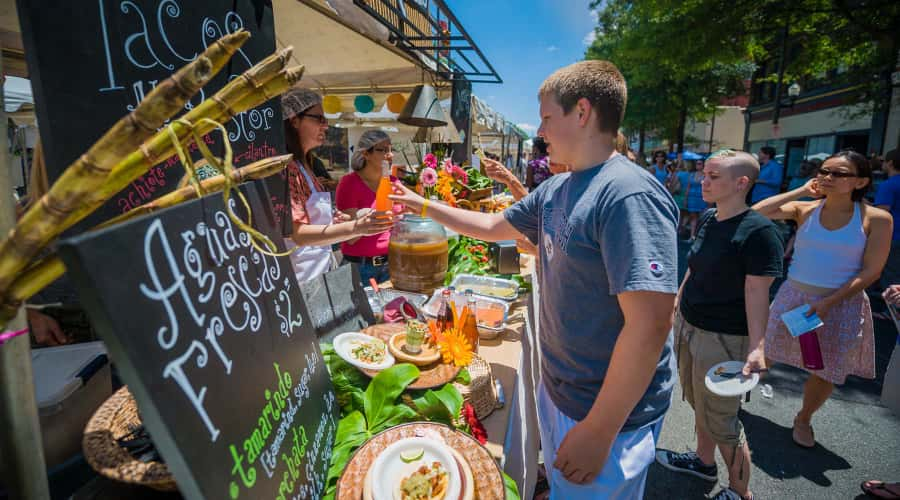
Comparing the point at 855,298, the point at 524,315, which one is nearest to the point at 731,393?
the point at 524,315

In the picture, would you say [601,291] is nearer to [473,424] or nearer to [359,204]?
[473,424]

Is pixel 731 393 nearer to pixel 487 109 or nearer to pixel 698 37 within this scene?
pixel 487 109

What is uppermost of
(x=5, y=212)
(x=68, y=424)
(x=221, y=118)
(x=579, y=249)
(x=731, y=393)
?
(x=221, y=118)

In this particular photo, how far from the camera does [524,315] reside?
91.7 inches

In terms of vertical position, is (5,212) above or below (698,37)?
below

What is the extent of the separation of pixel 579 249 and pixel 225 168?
1007mm

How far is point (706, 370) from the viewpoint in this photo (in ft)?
7.83

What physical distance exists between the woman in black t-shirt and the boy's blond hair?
4.62ft

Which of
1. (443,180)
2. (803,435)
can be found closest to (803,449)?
(803,435)

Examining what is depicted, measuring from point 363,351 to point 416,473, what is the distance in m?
0.62

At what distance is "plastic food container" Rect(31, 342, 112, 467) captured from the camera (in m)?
0.95

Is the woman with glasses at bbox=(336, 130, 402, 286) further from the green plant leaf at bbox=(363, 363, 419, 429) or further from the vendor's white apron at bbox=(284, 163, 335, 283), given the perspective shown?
the green plant leaf at bbox=(363, 363, 419, 429)

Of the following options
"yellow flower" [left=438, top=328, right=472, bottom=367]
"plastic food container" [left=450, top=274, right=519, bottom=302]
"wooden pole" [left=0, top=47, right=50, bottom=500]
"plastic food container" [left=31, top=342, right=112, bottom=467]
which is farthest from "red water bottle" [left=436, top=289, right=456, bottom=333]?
"wooden pole" [left=0, top=47, right=50, bottom=500]

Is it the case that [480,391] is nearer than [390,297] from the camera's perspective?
Yes
